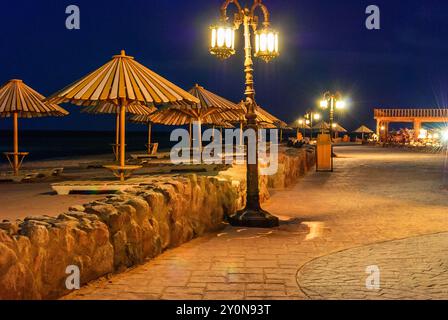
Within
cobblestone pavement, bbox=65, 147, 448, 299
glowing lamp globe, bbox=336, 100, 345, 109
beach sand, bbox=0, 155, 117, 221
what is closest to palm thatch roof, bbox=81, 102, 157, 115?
beach sand, bbox=0, 155, 117, 221

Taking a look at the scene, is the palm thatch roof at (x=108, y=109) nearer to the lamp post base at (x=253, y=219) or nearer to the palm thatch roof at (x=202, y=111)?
the palm thatch roof at (x=202, y=111)

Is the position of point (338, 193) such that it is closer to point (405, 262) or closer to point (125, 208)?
point (405, 262)

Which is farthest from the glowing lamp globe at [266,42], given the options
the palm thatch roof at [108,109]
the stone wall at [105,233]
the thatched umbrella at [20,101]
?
the thatched umbrella at [20,101]

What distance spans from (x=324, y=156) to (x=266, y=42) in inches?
468

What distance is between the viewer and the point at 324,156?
21484 millimetres

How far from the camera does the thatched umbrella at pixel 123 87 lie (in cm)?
1012

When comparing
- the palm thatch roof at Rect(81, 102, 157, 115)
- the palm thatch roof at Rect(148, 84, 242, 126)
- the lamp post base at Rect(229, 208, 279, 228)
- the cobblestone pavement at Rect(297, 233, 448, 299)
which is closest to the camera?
the cobblestone pavement at Rect(297, 233, 448, 299)

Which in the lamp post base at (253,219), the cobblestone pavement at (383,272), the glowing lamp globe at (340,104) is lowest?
the cobblestone pavement at (383,272)

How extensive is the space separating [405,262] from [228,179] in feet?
13.8

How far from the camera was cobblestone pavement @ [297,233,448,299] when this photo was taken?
17.6 feet

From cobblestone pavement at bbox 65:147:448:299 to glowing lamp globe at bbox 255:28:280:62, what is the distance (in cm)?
275

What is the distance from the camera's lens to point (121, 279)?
5.90m

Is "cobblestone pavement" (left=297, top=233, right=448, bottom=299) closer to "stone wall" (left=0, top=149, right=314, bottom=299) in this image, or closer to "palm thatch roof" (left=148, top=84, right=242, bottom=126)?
"stone wall" (left=0, top=149, right=314, bottom=299)

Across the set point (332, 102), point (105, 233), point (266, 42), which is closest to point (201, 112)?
point (266, 42)
